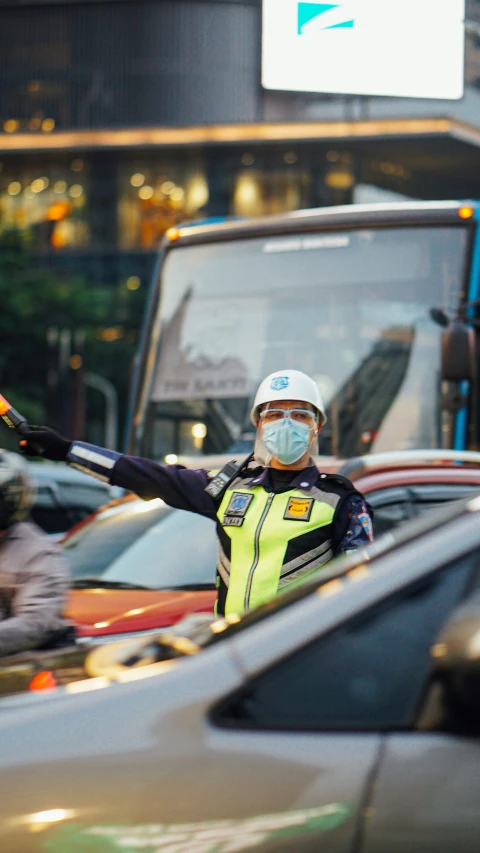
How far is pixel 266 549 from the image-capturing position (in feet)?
11.4

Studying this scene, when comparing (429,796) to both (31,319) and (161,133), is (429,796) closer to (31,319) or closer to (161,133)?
(31,319)

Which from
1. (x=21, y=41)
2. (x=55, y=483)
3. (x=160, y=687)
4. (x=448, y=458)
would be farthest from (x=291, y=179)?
(x=160, y=687)

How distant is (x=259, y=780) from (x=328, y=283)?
8.36 m

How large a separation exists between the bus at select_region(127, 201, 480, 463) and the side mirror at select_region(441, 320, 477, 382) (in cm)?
1

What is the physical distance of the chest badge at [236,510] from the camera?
11.5 feet

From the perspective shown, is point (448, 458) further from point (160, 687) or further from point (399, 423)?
point (160, 687)

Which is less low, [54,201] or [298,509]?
[298,509]

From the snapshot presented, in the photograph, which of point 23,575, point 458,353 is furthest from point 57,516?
point 23,575

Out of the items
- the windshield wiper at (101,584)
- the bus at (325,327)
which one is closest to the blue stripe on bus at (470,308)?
the bus at (325,327)

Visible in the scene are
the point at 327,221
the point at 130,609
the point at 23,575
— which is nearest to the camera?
the point at 23,575

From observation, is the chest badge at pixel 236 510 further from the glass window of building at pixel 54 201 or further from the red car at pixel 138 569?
the glass window of building at pixel 54 201

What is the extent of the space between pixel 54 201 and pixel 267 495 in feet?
174

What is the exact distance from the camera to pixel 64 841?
228 cm

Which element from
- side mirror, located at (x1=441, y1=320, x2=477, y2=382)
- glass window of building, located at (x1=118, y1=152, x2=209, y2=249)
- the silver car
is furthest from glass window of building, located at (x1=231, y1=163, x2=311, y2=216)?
the silver car
